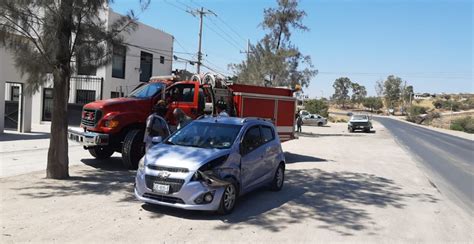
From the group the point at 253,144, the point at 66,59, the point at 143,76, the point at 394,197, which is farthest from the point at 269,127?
the point at 143,76

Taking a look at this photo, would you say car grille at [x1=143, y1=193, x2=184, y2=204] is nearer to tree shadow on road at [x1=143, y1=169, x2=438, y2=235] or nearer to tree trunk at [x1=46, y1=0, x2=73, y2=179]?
tree shadow on road at [x1=143, y1=169, x2=438, y2=235]

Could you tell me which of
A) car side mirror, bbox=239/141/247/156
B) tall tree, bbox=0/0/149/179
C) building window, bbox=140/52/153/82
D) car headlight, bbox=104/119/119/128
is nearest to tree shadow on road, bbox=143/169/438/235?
car side mirror, bbox=239/141/247/156

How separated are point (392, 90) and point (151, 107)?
14340 cm

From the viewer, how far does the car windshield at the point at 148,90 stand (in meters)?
12.7

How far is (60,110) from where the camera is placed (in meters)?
9.88

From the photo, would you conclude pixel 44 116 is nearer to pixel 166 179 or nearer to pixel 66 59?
pixel 66 59

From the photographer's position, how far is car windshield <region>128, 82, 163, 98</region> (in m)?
12.7

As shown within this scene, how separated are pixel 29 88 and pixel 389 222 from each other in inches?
307

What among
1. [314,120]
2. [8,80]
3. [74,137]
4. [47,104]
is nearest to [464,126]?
[314,120]

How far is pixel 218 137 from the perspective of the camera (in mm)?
8328

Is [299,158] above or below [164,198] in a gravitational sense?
below

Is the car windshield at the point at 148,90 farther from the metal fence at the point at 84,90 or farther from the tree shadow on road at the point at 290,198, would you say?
the metal fence at the point at 84,90

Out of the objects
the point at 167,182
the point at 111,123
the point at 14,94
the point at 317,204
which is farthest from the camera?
the point at 14,94

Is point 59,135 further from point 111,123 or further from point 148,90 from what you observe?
point 148,90
